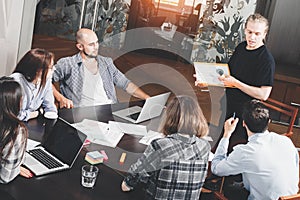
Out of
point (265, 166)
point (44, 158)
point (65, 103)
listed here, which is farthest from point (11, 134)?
point (265, 166)

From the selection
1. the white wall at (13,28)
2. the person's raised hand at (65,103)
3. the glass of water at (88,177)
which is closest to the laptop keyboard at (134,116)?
the person's raised hand at (65,103)

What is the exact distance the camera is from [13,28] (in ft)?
16.3

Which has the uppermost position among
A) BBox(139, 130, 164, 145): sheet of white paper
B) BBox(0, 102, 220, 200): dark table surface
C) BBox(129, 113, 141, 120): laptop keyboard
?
BBox(129, 113, 141, 120): laptop keyboard

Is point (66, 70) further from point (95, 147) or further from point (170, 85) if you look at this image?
point (170, 85)

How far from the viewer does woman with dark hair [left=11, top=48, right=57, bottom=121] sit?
3506 mm

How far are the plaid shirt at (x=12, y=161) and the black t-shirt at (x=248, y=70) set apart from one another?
2.09 metres

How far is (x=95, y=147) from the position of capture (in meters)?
3.22

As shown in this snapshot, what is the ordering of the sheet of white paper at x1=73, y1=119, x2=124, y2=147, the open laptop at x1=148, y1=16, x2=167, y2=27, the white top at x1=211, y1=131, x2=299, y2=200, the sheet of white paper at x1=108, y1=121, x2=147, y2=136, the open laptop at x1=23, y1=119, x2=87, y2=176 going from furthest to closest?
the open laptop at x1=148, y1=16, x2=167, y2=27, the sheet of white paper at x1=108, y1=121, x2=147, y2=136, the sheet of white paper at x1=73, y1=119, x2=124, y2=147, the white top at x1=211, y1=131, x2=299, y2=200, the open laptop at x1=23, y1=119, x2=87, y2=176

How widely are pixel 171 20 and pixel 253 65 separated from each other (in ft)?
13.8

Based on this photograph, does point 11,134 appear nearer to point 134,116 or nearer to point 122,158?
point 122,158

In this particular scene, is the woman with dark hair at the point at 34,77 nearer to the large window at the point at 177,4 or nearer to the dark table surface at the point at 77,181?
the dark table surface at the point at 77,181

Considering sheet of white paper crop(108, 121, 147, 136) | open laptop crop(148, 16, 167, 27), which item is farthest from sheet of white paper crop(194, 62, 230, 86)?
open laptop crop(148, 16, 167, 27)

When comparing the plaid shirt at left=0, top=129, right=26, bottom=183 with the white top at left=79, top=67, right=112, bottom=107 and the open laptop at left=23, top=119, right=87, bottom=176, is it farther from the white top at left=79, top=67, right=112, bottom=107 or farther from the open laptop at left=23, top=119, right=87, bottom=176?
the white top at left=79, top=67, right=112, bottom=107

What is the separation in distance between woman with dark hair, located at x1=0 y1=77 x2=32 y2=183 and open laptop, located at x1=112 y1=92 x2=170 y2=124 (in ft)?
3.80
